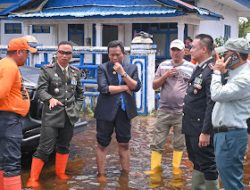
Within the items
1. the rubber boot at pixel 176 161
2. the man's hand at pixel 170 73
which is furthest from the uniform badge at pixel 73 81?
the rubber boot at pixel 176 161

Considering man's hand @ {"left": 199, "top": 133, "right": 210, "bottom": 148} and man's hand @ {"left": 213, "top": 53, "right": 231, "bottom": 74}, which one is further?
man's hand @ {"left": 199, "top": 133, "right": 210, "bottom": 148}

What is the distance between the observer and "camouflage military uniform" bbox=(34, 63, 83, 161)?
17.3 ft

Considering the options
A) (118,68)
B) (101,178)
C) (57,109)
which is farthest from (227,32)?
(57,109)

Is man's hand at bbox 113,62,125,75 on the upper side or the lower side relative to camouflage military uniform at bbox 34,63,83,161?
upper

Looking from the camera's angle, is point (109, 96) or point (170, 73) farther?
point (170, 73)

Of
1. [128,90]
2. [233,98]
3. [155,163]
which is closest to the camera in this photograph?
[233,98]

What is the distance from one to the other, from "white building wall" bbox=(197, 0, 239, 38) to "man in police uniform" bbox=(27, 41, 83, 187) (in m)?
9.45

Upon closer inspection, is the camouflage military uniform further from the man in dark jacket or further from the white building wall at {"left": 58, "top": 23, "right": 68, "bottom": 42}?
the white building wall at {"left": 58, "top": 23, "right": 68, "bottom": 42}

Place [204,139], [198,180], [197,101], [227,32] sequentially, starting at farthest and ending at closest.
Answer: [227,32] < [198,180] < [197,101] < [204,139]

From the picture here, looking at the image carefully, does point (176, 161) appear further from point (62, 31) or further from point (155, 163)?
point (62, 31)

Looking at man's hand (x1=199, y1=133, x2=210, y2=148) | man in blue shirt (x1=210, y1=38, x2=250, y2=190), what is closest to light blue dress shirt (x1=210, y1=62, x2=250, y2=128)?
man in blue shirt (x1=210, y1=38, x2=250, y2=190)

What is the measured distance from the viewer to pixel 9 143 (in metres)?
4.31

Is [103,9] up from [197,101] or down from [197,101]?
up

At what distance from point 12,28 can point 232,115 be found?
14958 mm
